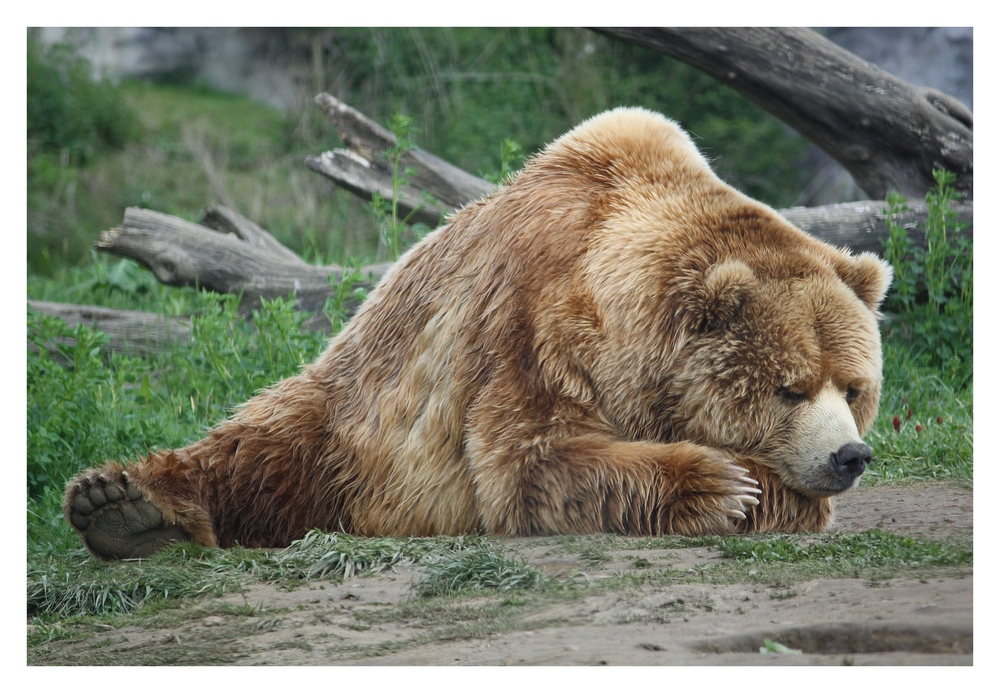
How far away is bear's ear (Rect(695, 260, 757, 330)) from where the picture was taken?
2.68 metres

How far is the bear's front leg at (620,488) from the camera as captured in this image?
8.43 ft

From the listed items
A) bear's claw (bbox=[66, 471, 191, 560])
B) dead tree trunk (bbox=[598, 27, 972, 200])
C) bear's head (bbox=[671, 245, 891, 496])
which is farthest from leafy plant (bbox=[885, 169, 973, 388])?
bear's claw (bbox=[66, 471, 191, 560])

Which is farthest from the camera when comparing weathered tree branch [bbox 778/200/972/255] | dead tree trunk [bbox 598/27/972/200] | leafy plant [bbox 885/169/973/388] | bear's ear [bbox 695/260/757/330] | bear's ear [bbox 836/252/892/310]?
dead tree trunk [bbox 598/27/972/200]

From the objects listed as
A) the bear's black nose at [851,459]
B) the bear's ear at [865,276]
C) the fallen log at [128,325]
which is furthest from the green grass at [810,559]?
the fallen log at [128,325]

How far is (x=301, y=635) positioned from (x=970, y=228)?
2.81 metres

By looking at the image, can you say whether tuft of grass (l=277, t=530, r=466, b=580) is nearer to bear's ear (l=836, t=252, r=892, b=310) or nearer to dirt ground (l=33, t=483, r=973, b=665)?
dirt ground (l=33, t=483, r=973, b=665)

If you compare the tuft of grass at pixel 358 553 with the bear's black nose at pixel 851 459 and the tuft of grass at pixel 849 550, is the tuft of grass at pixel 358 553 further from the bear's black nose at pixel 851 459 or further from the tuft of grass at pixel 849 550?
the bear's black nose at pixel 851 459

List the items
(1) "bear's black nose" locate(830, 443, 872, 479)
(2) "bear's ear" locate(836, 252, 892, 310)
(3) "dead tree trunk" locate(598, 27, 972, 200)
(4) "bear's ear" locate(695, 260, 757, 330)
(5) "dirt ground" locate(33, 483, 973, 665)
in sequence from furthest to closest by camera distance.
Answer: (3) "dead tree trunk" locate(598, 27, 972, 200)
(2) "bear's ear" locate(836, 252, 892, 310)
(4) "bear's ear" locate(695, 260, 757, 330)
(1) "bear's black nose" locate(830, 443, 872, 479)
(5) "dirt ground" locate(33, 483, 973, 665)

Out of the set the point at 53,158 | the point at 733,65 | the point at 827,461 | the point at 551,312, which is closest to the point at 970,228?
the point at 733,65

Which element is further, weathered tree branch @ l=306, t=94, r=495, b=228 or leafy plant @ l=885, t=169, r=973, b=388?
weathered tree branch @ l=306, t=94, r=495, b=228

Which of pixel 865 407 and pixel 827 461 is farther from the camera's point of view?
pixel 865 407

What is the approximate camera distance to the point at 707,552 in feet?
8.23

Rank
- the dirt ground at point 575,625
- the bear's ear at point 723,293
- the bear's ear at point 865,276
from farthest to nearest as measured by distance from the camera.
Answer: the bear's ear at point 865,276
the bear's ear at point 723,293
the dirt ground at point 575,625
